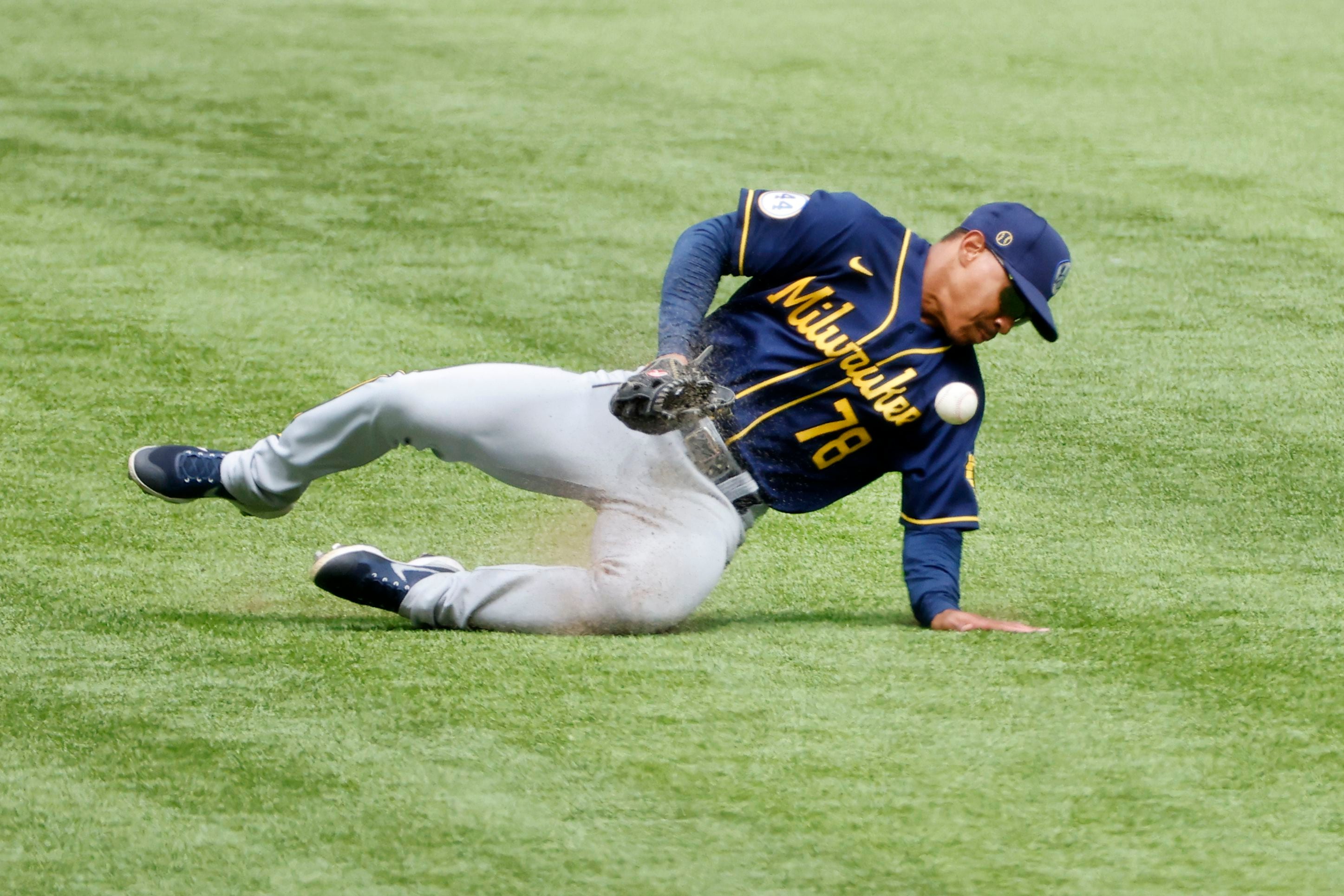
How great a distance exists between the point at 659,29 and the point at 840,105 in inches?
69.4

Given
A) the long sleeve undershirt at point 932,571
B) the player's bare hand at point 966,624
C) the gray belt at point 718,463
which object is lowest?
the player's bare hand at point 966,624

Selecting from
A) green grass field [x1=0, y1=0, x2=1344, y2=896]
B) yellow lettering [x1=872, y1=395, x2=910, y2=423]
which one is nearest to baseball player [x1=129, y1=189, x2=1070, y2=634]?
yellow lettering [x1=872, y1=395, x2=910, y2=423]

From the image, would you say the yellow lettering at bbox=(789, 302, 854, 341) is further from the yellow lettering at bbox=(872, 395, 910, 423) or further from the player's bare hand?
the player's bare hand

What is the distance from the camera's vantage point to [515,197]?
23.1 feet

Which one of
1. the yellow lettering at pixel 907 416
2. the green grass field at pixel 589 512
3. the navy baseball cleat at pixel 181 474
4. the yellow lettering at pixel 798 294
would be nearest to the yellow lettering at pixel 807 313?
the yellow lettering at pixel 798 294

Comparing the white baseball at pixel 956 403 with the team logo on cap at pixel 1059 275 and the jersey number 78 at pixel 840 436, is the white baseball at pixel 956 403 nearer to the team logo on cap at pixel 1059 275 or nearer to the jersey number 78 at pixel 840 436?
the jersey number 78 at pixel 840 436

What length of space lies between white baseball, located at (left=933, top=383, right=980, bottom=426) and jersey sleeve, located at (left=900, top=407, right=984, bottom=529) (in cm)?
5

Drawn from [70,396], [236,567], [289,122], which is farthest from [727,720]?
[289,122]

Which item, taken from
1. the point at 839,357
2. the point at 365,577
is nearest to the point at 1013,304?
the point at 839,357

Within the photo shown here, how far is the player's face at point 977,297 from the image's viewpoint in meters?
3.39

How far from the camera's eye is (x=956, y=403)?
3.39m

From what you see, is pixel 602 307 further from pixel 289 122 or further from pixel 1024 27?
pixel 1024 27

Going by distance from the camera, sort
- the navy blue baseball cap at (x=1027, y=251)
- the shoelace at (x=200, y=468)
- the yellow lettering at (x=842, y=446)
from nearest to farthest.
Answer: the navy blue baseball cap at (x=1027, y=251) → the yellow lettering at (x=842, y=446) → the shoelace at (x=200, y=468)

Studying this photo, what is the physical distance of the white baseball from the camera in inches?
133
